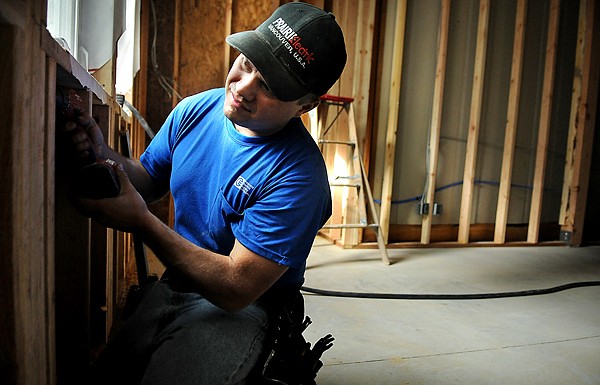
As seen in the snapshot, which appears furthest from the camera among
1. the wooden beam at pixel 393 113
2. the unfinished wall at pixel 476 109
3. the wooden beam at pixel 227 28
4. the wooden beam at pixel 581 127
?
the wooden beam at pixel 581 127

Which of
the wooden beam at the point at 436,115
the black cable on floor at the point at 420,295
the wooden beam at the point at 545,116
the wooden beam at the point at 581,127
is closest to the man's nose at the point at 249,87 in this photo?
the black cable on floor at the point at 420,295

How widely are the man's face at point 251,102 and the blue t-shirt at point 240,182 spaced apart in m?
0.07

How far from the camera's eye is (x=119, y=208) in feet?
2.77

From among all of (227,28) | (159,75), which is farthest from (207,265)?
(227,28)

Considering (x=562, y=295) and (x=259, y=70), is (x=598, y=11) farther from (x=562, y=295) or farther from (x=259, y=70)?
(x=259, y=70)

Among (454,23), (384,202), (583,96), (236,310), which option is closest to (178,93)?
(384,202)

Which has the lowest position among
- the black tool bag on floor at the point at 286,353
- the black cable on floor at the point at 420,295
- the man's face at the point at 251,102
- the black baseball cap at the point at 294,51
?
the black cable on floor at the point at 420,295

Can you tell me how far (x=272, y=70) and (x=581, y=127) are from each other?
171 inches

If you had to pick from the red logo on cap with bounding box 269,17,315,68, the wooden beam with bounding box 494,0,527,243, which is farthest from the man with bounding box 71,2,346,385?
the wooden beam with bounding box 494,0,527,243

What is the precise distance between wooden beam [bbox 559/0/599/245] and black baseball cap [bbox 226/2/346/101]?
165 inches

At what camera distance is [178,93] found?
3500mm

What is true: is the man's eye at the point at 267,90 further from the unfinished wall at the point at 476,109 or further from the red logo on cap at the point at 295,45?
the unfinished wall at the point at 476,109

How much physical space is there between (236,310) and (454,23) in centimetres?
374

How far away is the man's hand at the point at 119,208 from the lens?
0.82 metres
